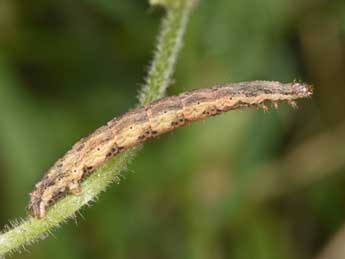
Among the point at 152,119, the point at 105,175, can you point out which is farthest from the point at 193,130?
the point at 105,175

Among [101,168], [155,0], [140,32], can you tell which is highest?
[140,32]

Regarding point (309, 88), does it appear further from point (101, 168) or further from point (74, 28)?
point (74, 28)

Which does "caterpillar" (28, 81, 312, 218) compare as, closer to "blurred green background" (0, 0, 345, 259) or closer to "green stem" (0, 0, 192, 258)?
"green stem" (0, 0, 192, 258)

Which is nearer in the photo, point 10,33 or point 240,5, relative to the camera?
point 240,5

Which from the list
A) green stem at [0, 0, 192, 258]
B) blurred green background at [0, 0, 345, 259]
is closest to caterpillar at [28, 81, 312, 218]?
green stem at [0, 0, 192, 258]

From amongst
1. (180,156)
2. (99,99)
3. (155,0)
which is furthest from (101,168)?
(99,99)

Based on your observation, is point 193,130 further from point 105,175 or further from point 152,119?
point 105,175

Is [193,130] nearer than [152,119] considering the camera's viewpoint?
No
